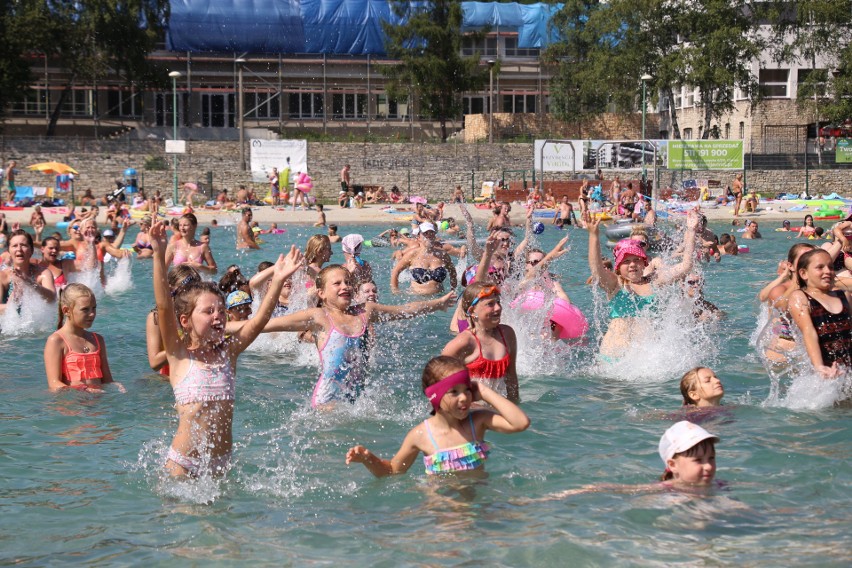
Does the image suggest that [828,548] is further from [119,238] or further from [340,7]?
[340,7]

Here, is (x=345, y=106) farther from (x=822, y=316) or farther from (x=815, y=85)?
(x=822, y=316)

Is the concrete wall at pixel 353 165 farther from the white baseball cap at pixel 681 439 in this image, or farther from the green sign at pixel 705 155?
the white baseball cap at pixel 681 439

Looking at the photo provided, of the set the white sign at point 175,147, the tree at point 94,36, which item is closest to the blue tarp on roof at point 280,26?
the tree at point 94,36

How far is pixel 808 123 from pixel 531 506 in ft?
164

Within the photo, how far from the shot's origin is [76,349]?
329 inches

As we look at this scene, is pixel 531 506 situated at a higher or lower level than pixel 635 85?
lower

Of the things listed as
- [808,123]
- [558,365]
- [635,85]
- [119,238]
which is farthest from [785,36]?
[558,365]

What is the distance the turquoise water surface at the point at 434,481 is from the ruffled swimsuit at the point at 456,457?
0.21 metres

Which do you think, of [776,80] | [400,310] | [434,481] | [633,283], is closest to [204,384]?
[434,481]

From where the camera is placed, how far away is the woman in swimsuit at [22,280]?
11648mm

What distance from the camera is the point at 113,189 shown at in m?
42.7


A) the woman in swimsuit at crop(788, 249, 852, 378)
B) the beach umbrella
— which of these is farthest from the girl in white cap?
the beach umbrella

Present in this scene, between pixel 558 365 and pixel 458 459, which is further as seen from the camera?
pixel 558 365

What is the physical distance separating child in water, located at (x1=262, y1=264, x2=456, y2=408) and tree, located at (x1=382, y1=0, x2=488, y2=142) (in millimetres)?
46462
